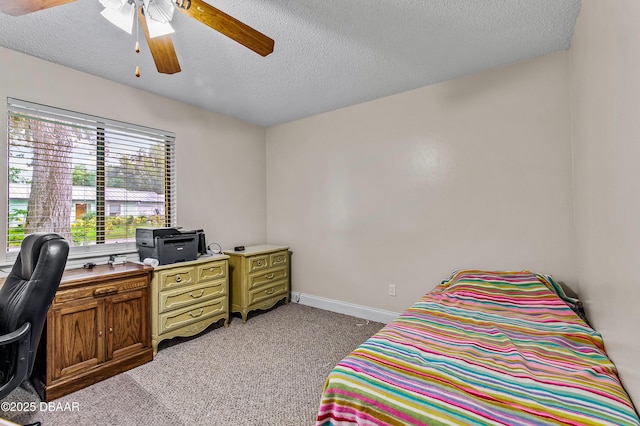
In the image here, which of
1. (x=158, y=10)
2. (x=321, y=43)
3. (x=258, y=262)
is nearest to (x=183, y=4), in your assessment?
(x=158, y=10)

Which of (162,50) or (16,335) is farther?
(162,50)

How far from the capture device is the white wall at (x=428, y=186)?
2.34m

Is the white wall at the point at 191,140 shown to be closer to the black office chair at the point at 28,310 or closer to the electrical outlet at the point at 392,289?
the black office chair at the point at 28,310

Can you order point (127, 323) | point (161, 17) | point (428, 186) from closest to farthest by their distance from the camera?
point (161, 17) < point (127, 323) < point (428, 186)

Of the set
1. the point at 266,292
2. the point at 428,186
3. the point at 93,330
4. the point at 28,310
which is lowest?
the point at 266,292

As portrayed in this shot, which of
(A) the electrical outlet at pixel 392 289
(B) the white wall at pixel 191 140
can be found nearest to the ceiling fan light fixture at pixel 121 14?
(B) the white wall at pixel 191 140

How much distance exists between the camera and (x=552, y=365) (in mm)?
1243

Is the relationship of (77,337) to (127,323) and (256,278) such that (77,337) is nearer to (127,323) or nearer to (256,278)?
(127,323)

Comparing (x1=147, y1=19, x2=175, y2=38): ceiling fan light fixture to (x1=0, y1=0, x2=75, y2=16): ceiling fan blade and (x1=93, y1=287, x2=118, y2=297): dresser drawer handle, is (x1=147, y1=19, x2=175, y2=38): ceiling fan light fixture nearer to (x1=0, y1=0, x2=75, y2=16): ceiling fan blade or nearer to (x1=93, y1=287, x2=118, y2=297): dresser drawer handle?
(x1=0, y1=0, x2=75, y2=16): ceiling fan blade

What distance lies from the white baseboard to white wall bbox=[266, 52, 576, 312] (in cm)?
7

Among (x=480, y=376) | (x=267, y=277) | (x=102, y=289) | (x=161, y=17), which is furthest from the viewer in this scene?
(x=267, y=277)

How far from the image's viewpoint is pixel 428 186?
291 cm

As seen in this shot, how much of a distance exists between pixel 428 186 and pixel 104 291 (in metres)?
2.89

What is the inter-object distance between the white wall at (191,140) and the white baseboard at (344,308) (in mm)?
997
